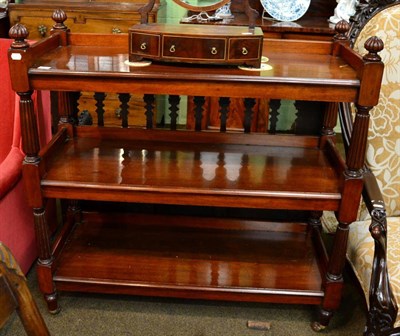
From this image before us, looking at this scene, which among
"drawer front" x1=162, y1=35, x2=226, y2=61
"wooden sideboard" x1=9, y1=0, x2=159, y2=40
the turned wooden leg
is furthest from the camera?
"wooden sideboard" x1=9, y1=0, x2=159, y2=40

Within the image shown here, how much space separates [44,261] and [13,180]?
1.07 feet

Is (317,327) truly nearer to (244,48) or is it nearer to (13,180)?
(244,48)

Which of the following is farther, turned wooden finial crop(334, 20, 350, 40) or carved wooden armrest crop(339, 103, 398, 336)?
turned wooden finial crop(334, 20, 350, 40)

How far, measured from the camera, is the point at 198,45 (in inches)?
59.9

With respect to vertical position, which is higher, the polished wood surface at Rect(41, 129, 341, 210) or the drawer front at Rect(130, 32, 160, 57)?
the drawer front at Rect(130, 32, 160, 57)

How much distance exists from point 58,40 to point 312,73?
887mm

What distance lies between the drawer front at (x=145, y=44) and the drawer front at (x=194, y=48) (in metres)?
0.03

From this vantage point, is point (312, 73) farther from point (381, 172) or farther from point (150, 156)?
point (150, 156)

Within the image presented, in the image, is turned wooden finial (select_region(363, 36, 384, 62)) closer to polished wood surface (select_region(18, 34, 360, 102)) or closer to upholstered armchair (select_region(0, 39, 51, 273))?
polished wood surface (select_region(18, 34, 360, 102))

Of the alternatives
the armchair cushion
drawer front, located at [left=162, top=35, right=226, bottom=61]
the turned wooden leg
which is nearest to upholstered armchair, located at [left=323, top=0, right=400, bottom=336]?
the armchair cushion

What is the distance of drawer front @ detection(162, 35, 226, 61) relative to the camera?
1.52 m

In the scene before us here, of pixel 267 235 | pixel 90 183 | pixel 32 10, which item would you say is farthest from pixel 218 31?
pixel 32 10

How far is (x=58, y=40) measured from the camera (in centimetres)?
177

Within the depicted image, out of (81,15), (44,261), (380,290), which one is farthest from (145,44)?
(81,15)
